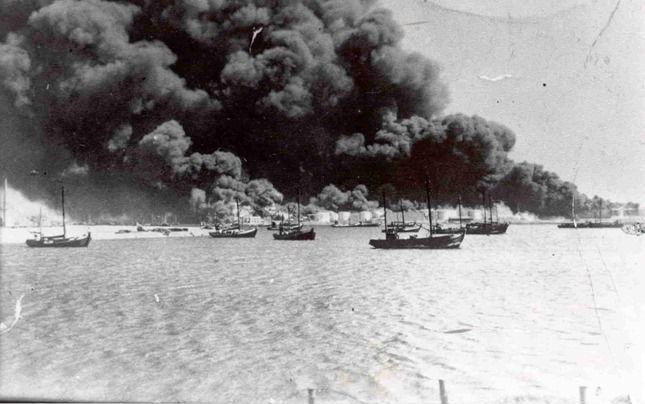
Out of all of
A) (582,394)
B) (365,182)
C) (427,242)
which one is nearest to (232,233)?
(427,242)

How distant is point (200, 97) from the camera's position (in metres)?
6.97

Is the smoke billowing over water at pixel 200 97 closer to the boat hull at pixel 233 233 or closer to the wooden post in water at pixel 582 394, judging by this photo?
the wooden post in water at pixel 582 394

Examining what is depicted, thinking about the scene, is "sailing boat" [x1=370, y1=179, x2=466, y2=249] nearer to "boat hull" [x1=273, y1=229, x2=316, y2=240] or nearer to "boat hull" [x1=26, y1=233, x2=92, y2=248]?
"boat hull" [x1=273, y1=229, x2=316, y2=240]

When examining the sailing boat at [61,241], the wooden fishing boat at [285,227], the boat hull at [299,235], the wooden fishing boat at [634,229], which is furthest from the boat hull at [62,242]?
the wooden fishing boat at [634,229]

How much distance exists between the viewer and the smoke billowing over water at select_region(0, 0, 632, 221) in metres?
4.05

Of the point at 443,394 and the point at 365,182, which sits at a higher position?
the point at 365,182

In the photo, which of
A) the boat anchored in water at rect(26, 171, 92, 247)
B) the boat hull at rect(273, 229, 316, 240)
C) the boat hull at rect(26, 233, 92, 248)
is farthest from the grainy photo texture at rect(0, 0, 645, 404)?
the boat hull at rect(273, 229, 316, 240)

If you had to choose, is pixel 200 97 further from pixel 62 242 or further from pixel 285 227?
pixel 285 227

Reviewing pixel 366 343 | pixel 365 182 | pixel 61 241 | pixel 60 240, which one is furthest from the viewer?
pixel 61 241

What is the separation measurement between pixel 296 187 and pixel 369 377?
12956 millimetres

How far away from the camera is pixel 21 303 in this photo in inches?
133

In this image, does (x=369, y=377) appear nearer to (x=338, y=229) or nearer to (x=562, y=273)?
(x=562, y=273)

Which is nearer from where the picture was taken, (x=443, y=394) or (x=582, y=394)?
(x=582, y=394)

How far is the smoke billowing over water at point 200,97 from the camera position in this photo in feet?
13.3
